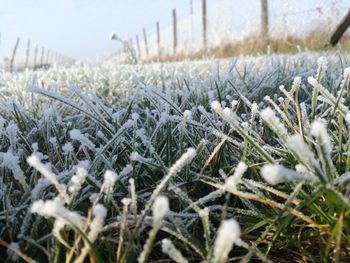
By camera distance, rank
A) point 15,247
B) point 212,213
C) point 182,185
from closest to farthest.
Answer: point 15,247 → point 212,213 → point 182,185

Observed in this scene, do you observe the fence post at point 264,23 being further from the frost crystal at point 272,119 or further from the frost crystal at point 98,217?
the frost crystal at point 98,217

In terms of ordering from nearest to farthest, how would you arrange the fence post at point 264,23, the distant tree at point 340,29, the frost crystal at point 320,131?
the frost crystal at point 320,131
the distant tree at point 340,29
the fence post at point 264,23

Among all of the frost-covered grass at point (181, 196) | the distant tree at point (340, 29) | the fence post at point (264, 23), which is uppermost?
the fence post at point (264, 23)

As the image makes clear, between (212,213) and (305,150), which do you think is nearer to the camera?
(305,150)

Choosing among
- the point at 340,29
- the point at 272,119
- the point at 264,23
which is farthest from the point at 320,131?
the point at 264,23

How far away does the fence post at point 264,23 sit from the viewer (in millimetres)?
8842

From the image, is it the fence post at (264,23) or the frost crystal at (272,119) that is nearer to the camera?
the frost crystal at (272,119)

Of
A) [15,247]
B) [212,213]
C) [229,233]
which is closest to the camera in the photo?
[229,233]

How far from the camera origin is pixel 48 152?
98cm

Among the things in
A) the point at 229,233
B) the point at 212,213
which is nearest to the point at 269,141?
the point at 212,213

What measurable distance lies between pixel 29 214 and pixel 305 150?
40 cm

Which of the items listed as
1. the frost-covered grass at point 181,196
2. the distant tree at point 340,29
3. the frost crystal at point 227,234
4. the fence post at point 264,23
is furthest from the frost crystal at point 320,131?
the fence post at point 264,23

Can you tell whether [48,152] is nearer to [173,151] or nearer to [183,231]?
[173,151]

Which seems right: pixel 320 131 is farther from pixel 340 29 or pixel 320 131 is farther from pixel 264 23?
pixel 264 23
